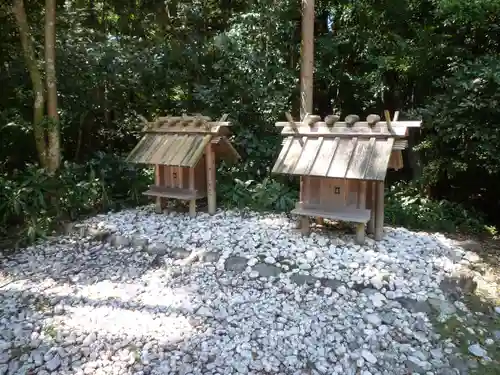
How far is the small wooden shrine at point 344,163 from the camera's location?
4.47m

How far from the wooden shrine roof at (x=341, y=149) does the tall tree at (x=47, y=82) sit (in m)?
4.21

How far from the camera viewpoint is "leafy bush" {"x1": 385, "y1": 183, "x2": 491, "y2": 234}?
6625 mm

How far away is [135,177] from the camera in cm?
758

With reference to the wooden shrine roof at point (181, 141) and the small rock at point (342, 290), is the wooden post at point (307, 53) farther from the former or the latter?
the small rock at point (342, 290)

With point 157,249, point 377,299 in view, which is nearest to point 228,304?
point 377,299

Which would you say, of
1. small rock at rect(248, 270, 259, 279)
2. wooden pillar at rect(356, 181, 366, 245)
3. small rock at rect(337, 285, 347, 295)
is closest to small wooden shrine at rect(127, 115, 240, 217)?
small rock at rect(248, 270, 259, 279)

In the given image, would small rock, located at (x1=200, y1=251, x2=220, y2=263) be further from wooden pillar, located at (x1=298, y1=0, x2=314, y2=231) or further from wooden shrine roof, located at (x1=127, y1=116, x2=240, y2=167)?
wooden pillar, located at (x1=298, y1=0, x2=314, y2=231)

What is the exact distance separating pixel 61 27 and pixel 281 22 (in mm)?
4393

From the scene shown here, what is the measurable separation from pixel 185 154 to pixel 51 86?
2.79 metres

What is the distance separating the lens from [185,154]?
584 centimetres

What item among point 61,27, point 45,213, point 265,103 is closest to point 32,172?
point 45,213

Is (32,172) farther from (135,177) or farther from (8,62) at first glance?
(8,62)

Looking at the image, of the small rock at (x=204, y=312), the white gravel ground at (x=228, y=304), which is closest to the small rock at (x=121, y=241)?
the white gravel ground at (x=228, y=304)

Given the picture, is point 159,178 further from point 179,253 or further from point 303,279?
point 303,279
